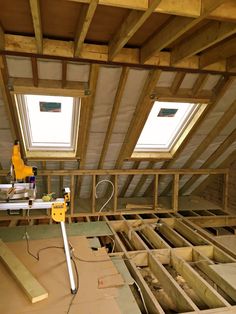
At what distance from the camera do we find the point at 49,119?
3693mm

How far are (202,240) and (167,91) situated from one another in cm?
194

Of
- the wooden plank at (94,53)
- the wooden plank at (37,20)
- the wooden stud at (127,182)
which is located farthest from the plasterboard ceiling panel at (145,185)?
the wooden plank at (37,20)

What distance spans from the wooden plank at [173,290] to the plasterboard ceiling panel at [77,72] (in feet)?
6.81

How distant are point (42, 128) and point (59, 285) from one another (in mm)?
2097

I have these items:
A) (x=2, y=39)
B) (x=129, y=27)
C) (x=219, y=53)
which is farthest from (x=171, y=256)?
(x=2, y=39)

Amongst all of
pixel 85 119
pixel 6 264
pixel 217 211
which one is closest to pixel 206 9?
pixel 85 119

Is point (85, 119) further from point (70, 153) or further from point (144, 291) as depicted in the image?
point (144, 291)

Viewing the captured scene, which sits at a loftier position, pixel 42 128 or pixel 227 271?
pixel 42 128

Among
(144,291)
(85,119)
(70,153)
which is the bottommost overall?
(144,291)

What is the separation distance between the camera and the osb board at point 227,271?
106 inches

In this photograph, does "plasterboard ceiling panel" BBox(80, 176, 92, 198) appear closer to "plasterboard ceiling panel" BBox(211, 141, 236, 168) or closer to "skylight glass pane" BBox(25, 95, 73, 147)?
"skylight glass pane" BBox(25, 95, 73, 147)

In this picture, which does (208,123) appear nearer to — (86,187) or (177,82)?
(177,82)

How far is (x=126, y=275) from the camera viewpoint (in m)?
2.70

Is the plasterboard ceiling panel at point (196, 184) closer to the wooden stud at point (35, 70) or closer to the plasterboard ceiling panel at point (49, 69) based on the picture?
the plasterboard ceiling panel at point (49, 69)
